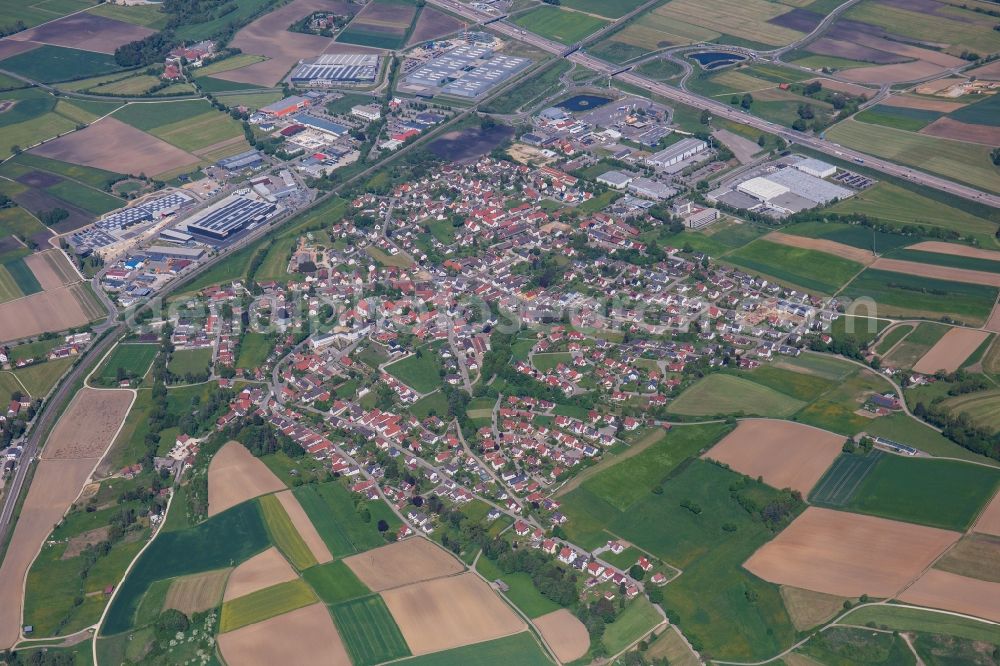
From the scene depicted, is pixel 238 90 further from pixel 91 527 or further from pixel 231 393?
pixel 91 527

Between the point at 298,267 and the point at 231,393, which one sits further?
the point at 298,267

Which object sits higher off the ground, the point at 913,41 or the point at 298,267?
the point at 913,41

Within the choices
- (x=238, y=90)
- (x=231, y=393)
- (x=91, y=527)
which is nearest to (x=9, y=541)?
(x=91, y=527)

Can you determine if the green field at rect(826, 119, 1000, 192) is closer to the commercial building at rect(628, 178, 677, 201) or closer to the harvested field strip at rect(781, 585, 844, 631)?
the commercial building at rect(628, 178, 677, 201)

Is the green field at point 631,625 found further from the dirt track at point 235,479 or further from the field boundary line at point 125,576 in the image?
the dirt track at point 235,479

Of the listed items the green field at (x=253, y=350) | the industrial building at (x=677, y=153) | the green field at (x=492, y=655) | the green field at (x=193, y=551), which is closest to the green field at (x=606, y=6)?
the industrial building at (x=677, y=153)

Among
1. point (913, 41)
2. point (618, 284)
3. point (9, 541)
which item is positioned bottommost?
point (9, 541)
